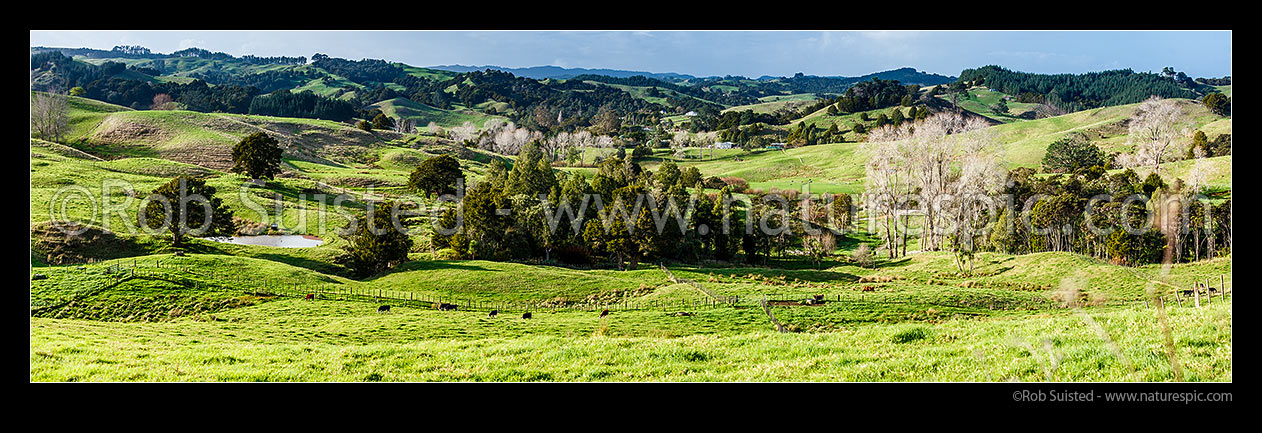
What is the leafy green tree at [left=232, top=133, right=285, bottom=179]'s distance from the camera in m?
86.1

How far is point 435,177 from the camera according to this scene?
91.7m

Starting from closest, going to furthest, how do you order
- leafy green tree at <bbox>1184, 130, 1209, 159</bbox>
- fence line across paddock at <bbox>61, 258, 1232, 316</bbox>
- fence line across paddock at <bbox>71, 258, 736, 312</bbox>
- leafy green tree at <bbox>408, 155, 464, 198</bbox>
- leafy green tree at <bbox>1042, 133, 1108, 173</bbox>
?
fence line across paddock at <bbox>61, 258, 1232, 316</bbox>, fence line across paddock at <bbox>71, 258, 736, 312</bbox>, leafy green tree at <bbox>408, 155, 464, 198</bbox>, leafy green tree at <bbox>1184, 130, 1209, 159</bbox>, leafy green tree at <bbox>1042, 133, 1108, 173</bbox>

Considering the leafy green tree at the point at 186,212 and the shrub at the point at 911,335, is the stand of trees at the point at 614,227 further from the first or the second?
the shrub at the point at 911,335

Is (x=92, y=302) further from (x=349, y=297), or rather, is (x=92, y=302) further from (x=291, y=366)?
(x=291, y=366)

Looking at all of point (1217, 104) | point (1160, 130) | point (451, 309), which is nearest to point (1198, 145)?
point (1160, 130)

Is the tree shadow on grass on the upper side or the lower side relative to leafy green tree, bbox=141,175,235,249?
lower

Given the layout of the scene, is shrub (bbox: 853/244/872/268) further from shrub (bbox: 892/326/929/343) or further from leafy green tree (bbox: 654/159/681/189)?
shrub (bbox: 892/326/929/343)

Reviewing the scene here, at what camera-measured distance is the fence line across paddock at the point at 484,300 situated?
132 feet

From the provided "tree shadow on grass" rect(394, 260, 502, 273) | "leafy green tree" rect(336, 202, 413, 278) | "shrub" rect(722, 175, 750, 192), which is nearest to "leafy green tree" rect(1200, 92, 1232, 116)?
"shrub" rect(722, 175, 750, 192)

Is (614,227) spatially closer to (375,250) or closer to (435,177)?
(375,250)

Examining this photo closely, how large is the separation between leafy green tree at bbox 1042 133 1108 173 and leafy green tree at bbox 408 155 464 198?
104472 millimetres
